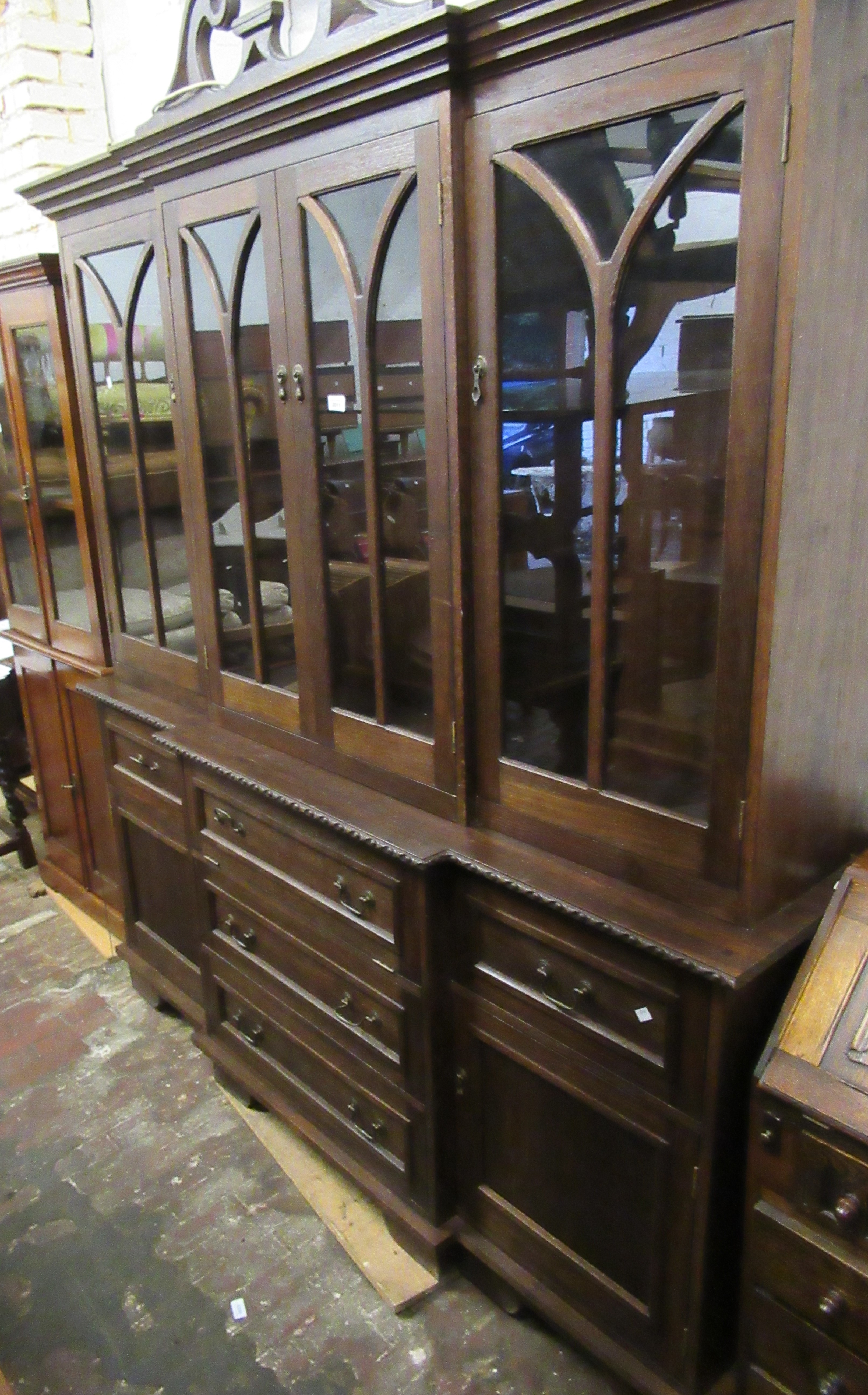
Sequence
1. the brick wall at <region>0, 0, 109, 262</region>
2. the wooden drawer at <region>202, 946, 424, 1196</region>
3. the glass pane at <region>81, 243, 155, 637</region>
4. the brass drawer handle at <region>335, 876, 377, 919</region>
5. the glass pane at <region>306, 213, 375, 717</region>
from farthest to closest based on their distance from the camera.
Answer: the brick wall at <region>0, 0, 109, 262</region>, the glass pane at <region>81, 243, 155, 637</region>, the wooden drawer at <region>202, 946, 424, 1196</region>, the brass drawer handle at <region>335, 876, 377, 919</region>, the glass pane at <region>306, 213, 375, 717</region>

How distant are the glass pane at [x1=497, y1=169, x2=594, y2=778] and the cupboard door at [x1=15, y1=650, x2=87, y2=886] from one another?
5.80 feet

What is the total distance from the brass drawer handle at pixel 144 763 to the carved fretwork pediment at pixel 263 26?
4.21ft

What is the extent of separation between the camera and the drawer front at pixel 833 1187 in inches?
38.9

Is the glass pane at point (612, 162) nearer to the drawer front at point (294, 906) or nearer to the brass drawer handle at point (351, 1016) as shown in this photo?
the drawer front at point (294, 906)

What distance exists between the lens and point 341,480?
1517 millimetres

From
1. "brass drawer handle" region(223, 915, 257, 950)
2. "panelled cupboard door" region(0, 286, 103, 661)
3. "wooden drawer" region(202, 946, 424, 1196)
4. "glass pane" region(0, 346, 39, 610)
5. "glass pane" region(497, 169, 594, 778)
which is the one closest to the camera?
"glass pane" region(497, 169, 594, 778)

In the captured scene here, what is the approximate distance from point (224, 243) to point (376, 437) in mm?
520

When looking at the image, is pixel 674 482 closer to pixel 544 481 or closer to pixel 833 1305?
pixel 544 481

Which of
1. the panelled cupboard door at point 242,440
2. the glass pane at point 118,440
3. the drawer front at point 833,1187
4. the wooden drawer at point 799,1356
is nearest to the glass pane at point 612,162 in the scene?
the panelled cupboard door at point 242,440

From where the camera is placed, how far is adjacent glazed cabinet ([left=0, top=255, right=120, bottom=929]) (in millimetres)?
2320

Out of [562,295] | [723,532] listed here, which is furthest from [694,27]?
[723,532]

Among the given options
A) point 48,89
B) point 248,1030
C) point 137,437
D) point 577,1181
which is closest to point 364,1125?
point 248,1030

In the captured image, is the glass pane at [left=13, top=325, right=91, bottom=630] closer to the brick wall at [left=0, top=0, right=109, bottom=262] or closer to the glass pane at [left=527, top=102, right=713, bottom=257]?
the brick wall at [left=0, top=0, right=109, bottom=262]

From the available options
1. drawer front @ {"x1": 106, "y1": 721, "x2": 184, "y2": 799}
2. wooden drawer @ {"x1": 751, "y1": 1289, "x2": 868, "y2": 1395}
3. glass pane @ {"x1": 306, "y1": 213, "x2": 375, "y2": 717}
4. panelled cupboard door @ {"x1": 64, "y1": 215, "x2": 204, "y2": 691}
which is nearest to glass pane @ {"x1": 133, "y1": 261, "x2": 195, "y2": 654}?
panelled cupboard door @ {"x1": 64, "y1": 215, "x2": 204, "y2": 691}
